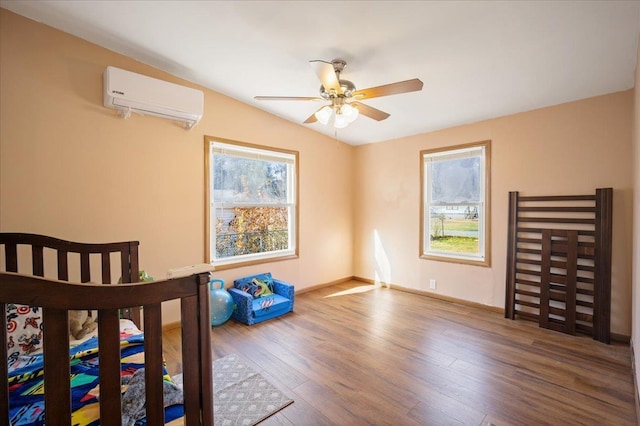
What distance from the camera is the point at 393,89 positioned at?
7.04ft

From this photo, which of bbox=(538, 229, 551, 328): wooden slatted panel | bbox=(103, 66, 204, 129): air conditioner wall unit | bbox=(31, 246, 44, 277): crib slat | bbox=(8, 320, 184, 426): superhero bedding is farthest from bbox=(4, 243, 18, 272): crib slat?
bbox=(538, 229, 551, 328): wooden slatted panel

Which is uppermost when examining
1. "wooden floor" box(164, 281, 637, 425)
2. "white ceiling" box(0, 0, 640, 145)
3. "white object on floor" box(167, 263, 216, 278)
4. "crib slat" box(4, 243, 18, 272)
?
"white ceiling" box(0, 0, 640, 145)

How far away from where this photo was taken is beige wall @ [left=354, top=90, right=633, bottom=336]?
279 cm

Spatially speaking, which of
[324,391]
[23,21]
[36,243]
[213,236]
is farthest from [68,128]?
[324,391]

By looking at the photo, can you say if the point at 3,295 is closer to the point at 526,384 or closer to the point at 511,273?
the point at 526,384

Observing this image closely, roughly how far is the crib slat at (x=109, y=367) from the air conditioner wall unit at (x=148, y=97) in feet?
8.06

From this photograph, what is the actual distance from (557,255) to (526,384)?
5.33 feet

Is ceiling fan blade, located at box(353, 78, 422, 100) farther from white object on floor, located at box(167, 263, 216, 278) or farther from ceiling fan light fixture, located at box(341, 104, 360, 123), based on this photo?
white object on floor, located at box(167, 263, 216, 278)

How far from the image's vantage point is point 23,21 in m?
2.33

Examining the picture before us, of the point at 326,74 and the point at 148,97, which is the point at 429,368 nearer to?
the point at 326,74

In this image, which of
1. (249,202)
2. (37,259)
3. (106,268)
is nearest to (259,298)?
(249,202)

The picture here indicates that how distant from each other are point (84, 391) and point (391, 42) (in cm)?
277

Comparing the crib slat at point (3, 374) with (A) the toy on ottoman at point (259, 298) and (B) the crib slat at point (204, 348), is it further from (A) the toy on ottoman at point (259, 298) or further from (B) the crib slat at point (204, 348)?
(A) the toy on ottoman at point (259, 298)

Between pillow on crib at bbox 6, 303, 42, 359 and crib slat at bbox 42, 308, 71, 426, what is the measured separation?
116 cm
